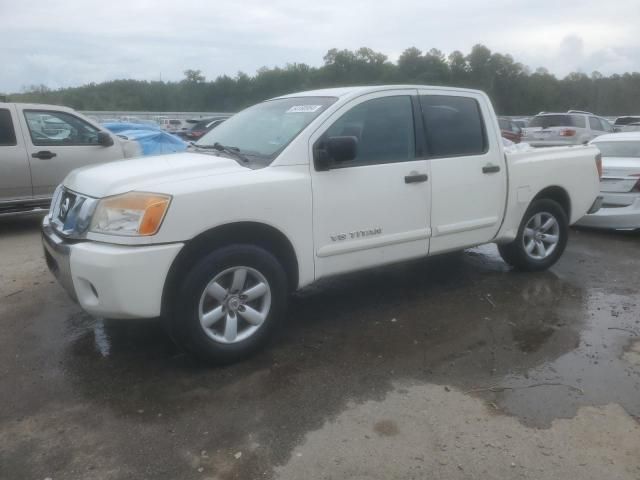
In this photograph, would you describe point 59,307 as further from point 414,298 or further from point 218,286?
point 414,298

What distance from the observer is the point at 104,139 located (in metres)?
8.26

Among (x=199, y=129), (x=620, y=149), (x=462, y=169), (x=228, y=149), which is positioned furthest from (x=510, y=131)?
(x=228, y=149)

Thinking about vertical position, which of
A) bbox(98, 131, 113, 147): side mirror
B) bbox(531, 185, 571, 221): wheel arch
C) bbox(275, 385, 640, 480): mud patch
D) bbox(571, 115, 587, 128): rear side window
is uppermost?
bbox(98, 131, 113, 147): side mirror

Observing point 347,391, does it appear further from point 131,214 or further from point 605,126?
point 605,126

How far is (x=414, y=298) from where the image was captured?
502cm

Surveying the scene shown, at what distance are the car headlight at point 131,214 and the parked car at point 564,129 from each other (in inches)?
592

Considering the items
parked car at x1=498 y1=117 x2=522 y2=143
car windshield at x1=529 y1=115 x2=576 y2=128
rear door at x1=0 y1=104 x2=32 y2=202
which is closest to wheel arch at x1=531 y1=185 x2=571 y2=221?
rear door at x1=0 y1=104 x2=32 y2=202

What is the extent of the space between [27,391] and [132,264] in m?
1.05

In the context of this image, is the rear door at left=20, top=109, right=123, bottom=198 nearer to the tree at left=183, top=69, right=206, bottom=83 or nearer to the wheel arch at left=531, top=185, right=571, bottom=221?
the wheel arch at left=531, top=185, right=571, bottom=221

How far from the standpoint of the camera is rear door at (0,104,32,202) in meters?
7.51

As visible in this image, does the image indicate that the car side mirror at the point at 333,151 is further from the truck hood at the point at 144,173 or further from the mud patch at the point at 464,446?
the mud patch at the point at 464,446


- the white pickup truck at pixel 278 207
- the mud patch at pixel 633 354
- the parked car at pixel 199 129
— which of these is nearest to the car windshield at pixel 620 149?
the white pickup truck at pixel 278 207

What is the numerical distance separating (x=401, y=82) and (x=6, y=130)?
38209 millimetres

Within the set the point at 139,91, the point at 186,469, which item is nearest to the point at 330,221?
the point at 186,469
